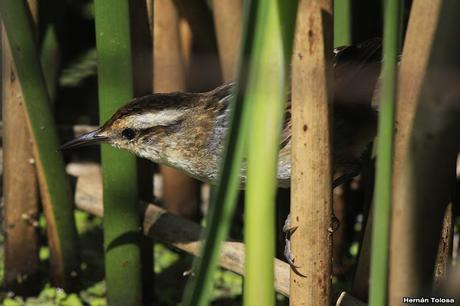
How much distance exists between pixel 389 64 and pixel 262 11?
224mm

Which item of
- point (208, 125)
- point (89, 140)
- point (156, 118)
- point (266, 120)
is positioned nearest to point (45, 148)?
point (89, 140)

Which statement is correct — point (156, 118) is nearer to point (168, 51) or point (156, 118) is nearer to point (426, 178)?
point (168, 51)

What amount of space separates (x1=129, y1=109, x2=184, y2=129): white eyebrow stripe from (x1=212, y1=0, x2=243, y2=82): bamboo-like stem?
325 millimetres

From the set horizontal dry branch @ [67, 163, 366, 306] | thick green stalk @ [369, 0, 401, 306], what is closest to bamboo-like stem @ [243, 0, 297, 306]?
thick green stalk @ [369, 0, 401, 306]

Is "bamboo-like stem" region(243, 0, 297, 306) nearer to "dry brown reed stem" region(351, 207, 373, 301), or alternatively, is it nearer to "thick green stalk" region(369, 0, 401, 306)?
"thick green stalk" region(369, 0, 401, 306)

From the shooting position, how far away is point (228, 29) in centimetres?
296

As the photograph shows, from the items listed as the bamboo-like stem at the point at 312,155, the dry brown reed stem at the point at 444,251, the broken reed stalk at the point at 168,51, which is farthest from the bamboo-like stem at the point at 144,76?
the dry brown reed stem at the point at 444,251

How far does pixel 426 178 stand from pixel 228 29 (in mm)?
1529

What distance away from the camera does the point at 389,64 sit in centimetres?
137

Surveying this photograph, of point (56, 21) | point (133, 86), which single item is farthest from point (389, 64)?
point (56, 21)

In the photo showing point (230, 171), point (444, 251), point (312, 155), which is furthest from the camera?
point (444, 251)

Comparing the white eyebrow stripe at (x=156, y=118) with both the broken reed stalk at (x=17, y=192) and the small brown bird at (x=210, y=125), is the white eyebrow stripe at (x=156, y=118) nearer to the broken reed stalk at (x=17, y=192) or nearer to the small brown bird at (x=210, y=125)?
the small brown bird at (x=210, y=125)

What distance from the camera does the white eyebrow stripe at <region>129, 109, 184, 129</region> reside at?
8.49 feet

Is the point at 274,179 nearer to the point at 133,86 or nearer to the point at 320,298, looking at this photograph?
the point at 320,298
